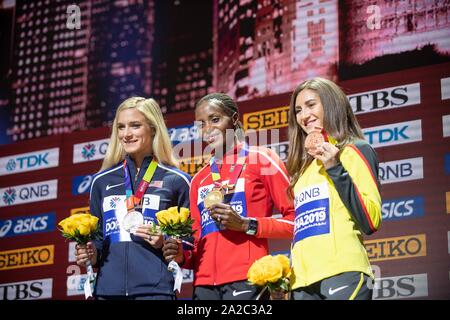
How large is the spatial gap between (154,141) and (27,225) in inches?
102

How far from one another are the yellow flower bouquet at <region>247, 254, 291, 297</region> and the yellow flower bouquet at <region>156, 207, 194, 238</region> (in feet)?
1.70

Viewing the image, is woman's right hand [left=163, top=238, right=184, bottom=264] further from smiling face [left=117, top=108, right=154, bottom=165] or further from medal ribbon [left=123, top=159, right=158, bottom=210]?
smiling face [left=117, top=108, right=154, bottom=165]

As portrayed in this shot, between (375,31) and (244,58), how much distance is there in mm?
949

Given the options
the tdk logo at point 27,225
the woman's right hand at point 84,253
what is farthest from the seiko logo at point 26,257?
the woman's right hand at point 84,253

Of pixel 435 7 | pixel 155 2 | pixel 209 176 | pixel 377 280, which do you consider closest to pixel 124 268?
pixel 209 176

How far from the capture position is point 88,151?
19.1 feet

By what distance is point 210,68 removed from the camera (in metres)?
5.45

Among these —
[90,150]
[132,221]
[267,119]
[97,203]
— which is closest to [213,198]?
[132,221]

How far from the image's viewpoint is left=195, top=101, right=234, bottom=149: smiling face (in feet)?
11.7

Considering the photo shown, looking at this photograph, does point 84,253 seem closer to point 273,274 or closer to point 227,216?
point 227,216

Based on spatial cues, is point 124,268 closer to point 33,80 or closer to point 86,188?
point 86,188

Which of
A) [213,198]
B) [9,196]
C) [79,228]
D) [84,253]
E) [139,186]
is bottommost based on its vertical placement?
[84,253]

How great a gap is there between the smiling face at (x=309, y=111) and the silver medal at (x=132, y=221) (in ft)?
2.83

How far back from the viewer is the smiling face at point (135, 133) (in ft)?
12.2
